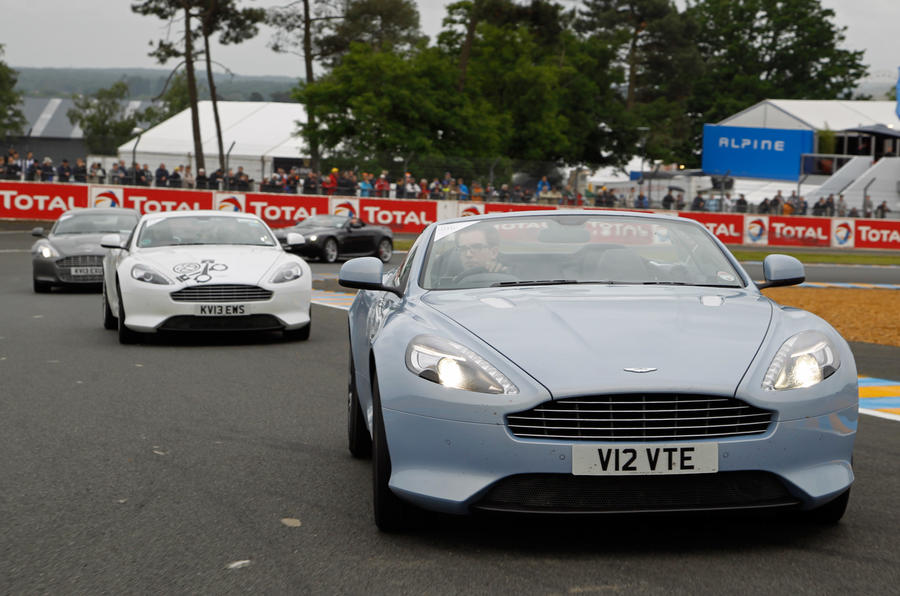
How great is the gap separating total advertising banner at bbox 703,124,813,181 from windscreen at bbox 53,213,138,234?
52498 millimetres

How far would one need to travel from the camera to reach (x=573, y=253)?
5.83 m

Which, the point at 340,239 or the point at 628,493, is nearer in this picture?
the point at 628,493

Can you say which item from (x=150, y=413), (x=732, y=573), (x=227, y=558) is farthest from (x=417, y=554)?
(x=150, y=413)

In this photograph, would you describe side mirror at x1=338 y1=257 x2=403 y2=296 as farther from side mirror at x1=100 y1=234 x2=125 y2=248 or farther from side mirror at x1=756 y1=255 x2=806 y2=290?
side mirror at x1=100 y1=234 x2=125 y2=248

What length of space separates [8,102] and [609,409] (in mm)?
111926

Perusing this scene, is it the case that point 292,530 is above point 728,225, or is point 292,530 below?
above

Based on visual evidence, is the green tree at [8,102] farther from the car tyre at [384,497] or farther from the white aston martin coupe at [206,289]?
the car tyre at [384,497]

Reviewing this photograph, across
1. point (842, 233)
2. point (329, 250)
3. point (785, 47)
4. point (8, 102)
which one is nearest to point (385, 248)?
point (329, 250)

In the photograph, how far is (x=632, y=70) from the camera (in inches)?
3359

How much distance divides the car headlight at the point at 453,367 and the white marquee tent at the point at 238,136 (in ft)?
189

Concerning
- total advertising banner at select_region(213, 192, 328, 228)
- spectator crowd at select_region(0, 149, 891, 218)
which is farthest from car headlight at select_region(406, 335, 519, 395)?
total advertising banner at select_region(213, 192, 328, 228)

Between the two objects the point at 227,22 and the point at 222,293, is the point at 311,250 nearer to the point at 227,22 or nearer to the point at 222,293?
the point at 222,293

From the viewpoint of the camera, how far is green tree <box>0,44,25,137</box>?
106 meters

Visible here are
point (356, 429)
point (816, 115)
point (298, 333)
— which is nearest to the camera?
point (356, 429)
